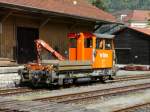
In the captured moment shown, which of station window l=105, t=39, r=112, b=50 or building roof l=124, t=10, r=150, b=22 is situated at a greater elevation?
building roof l=124, t=10, r=150, b=22

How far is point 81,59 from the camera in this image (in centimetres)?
2111

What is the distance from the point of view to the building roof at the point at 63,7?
23625 millimetres

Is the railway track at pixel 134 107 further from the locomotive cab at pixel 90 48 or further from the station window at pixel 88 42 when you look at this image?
the station window at pixel 88 42

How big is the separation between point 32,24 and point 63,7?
384 centimetres

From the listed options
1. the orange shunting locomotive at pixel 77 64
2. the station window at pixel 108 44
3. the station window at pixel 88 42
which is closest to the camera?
the orange shunting locomotive at pixel 77 64

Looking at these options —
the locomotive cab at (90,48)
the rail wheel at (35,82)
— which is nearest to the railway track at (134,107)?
the rail wheel at (35,82)

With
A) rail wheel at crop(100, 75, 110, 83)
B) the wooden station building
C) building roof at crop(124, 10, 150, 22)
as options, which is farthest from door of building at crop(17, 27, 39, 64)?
building roof at crop(124, 10, 150, 22)

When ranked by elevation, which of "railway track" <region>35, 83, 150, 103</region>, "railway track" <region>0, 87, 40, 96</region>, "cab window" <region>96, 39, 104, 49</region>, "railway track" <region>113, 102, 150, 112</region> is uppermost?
"cab window" <region>96, 39, 104, 49</region>

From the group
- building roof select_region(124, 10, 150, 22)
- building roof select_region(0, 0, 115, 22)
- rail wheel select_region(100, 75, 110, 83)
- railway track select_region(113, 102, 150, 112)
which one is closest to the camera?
railway track select_region(113, 102, 150, 112)

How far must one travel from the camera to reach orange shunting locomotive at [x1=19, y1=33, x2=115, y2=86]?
18.8 meters

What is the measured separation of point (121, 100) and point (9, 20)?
1084 centimetres

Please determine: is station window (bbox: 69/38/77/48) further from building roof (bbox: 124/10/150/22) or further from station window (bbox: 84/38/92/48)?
building roof (bbox: 124/10/150/22)

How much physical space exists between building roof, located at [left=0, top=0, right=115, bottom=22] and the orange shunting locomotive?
3.44 m

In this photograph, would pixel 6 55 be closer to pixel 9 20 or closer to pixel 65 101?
pixel 9 20
